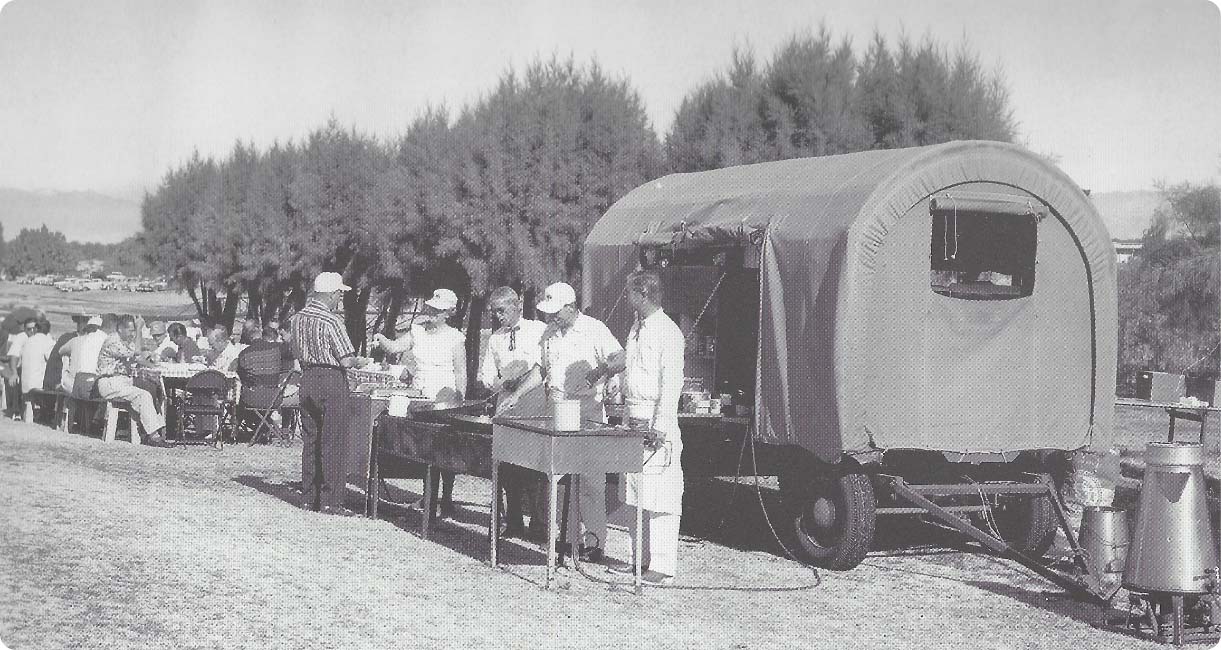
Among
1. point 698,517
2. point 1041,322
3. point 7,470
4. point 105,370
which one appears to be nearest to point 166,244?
point 105,370

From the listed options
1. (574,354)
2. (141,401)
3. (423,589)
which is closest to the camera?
(423,589)

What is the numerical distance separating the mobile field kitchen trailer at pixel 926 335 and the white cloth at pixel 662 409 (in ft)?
4.02

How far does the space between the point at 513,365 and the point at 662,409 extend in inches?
74.9

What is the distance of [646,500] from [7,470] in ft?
25.1

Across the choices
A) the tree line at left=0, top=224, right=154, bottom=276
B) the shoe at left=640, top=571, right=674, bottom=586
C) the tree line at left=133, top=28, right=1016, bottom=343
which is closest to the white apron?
the shoe at left=640, top=571, right=674, bottom=586

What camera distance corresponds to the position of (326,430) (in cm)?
1172

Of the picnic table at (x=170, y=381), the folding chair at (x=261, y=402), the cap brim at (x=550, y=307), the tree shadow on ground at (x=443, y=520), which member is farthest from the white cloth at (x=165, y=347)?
the cap brim at (x=550, y=307)

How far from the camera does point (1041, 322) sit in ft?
34.0

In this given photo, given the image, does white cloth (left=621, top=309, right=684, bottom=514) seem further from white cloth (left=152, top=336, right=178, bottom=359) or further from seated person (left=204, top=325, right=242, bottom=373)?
white cloth (left=152, top=336, right=178, bottom=359)

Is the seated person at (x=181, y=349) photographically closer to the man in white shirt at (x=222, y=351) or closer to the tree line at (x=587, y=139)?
the man in white shirt at (x=222, y=351)

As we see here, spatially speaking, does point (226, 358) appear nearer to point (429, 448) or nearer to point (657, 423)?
point (429, 448)

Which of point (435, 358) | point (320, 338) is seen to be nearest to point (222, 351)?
point (435, 358)

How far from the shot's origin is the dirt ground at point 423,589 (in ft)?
24.2

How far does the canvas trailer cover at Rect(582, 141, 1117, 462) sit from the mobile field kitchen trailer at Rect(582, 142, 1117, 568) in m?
0.01
